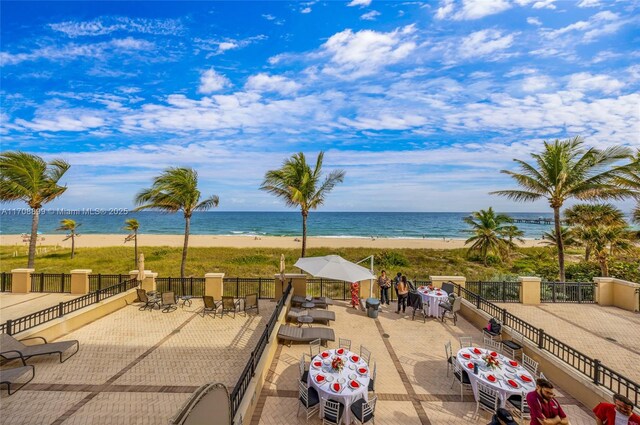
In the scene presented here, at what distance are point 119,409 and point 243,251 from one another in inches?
1175

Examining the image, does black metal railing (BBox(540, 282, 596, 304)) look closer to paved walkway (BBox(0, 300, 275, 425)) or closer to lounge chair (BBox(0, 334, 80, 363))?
paved walkway (BBox(0, 300, 275, 425))

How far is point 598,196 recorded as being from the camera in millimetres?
15242

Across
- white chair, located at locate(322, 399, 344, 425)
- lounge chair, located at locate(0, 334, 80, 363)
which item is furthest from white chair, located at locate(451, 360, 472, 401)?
lounge chair, located at locate(0, 334, 80, 363)

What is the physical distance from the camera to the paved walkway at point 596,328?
8531 mm

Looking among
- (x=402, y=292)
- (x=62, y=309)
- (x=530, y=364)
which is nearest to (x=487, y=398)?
(x=530, y=364)

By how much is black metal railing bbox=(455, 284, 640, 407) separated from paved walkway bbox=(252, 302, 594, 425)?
0.94 metres

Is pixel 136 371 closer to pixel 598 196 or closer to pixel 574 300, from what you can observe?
pixel 574 300

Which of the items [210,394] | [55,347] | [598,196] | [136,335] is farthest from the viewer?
[598,196]

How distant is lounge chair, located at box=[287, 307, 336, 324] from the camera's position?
10938 millimetres

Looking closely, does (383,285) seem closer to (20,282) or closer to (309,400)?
(309,400)

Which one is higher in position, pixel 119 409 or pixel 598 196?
pixel 598 196

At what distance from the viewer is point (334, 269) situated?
35.7 ft

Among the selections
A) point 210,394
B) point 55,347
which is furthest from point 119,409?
point 210,394

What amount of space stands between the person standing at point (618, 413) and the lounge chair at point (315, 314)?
24.9ft
